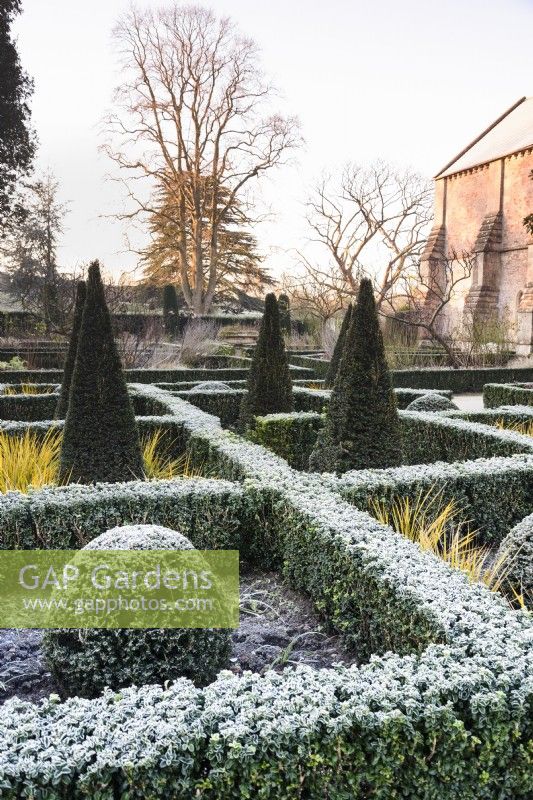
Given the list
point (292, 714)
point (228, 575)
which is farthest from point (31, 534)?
point (292, 714)

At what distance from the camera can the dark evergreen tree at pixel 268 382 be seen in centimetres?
904

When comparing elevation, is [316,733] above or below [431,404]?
below

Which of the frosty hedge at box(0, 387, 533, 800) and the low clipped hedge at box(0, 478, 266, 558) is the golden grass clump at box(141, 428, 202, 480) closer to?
the low clipped hedge at box(0, 478, 266, 558)

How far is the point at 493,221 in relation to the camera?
28344 millimetres

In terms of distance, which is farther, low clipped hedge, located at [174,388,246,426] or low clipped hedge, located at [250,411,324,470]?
low clipped hedge, located at [174,388,246,426]

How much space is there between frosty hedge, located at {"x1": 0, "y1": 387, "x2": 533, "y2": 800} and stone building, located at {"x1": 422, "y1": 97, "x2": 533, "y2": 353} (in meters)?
23.2

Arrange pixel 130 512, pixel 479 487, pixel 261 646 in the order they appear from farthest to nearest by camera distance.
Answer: pixel 479 487, pixel 130 512, pixel 261 646

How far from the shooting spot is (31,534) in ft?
14.6

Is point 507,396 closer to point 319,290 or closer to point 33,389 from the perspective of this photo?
point 33,389

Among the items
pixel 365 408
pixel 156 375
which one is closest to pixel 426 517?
pixel 365 408

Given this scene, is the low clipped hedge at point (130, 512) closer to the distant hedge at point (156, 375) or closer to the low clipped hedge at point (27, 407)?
the low clipped hedge at point (27, 407)

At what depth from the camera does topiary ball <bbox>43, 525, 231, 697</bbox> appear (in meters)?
2.95

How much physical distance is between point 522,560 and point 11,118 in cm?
2430

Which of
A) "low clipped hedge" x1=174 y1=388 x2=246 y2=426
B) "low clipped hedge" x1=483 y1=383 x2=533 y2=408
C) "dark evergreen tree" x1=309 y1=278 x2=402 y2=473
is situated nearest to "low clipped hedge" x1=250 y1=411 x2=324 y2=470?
"dark evergreen tree" x1=309 y1=278 x2=402 y2=473
